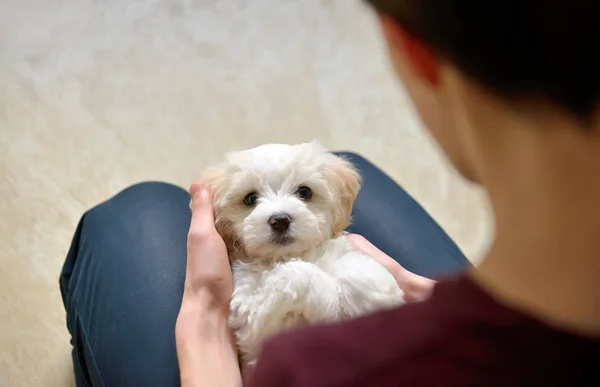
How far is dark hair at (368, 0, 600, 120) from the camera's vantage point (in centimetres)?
35

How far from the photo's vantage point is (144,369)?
1.19 meters

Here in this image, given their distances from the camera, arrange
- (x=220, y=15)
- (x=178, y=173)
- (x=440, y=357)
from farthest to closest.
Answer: (x=220, y=15)
(x=178, y=173)
(x=440, y=357)

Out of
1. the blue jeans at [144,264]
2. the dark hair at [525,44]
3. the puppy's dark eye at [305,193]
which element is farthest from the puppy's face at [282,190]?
the dark hair at [525,44]

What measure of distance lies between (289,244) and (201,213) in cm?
18

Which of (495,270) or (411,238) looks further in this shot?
(411,238)

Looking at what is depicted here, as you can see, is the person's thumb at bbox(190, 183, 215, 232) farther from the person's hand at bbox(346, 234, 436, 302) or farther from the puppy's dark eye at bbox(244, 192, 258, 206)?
the person's hand at bbox(346, 234, 436, 302)

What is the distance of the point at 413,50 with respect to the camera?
0.48 m

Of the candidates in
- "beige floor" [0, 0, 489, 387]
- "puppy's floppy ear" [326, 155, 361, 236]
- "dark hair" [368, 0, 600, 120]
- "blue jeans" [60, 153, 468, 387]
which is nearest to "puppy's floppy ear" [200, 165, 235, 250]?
"blue jeans" [60, 153, 468, 387]

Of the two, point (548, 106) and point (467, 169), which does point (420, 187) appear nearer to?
point (467, 169)

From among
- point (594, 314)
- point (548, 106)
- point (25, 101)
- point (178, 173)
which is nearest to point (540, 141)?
point (548, 106)

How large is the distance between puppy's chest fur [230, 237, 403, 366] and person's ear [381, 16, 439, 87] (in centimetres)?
66

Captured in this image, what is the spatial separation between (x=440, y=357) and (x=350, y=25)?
7.85 ft

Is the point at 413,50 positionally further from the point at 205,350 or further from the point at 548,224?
the point at 205,350

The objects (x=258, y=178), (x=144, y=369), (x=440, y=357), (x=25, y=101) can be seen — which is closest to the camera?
(x=440, y=357)
